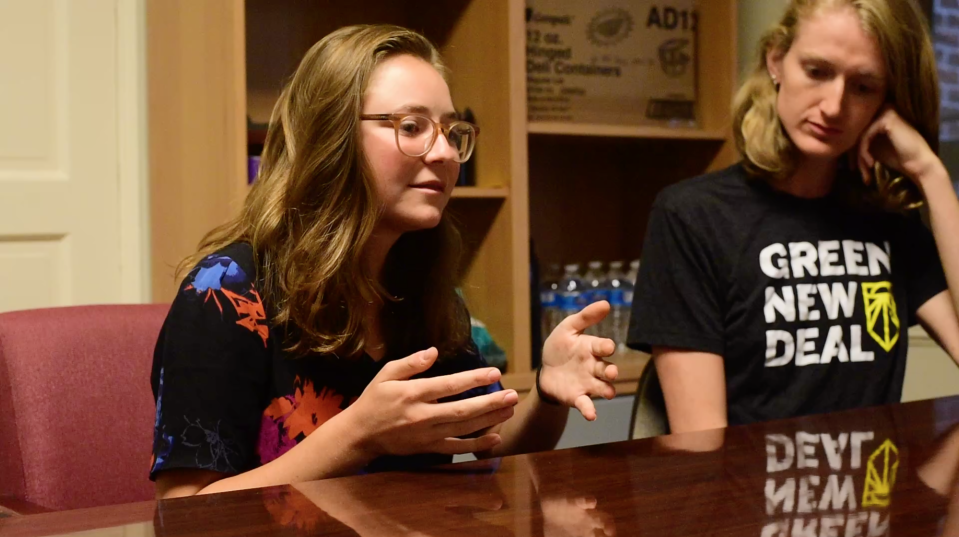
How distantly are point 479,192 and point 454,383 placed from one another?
52.3 inches

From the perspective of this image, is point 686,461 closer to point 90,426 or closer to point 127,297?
point 90,426

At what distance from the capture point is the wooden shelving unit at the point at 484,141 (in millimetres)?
1935

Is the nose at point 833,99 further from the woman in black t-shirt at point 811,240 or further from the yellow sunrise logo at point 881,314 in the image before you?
the yellow sunrise logo at point 881,314

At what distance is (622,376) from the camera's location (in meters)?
2.23

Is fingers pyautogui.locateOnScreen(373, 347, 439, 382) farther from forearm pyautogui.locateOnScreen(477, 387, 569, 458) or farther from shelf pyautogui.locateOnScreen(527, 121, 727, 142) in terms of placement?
shelf pyautogui.locateOnScreen(527, 121, 727, 142)

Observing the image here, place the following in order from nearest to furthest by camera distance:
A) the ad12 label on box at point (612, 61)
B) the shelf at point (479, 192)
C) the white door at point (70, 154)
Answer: the shelf at point (479, 192)
the white door at point (70, 154)
the ad12 label on box at point (612, 61)

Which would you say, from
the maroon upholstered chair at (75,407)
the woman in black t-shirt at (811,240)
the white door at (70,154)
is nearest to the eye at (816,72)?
the woman in black t-shirt at (811,240)

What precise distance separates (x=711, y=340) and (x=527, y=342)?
804 mm

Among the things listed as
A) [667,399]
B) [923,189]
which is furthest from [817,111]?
[667,399]

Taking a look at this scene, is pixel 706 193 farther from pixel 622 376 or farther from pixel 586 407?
pixel 622 376

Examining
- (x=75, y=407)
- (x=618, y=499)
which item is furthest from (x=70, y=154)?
(x=618, y=499)

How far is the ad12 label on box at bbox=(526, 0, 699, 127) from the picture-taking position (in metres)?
2.30

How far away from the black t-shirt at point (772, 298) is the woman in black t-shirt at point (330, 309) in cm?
38

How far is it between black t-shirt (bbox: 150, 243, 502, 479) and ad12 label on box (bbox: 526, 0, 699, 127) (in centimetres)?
135
